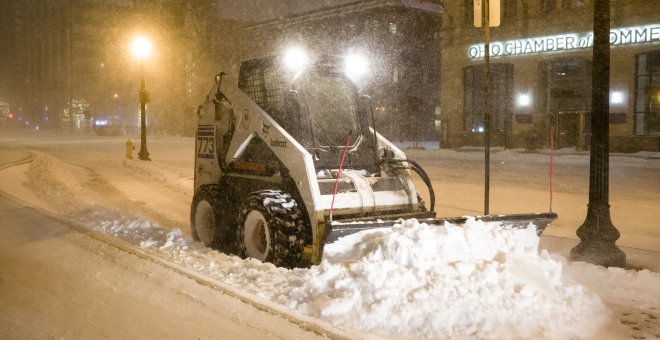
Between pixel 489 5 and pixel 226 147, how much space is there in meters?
4.38

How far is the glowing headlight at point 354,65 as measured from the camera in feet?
27.8

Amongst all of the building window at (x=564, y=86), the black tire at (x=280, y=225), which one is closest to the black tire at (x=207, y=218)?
the black tire at (x=280, y=225)

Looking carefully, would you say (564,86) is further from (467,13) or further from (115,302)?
(115,302)

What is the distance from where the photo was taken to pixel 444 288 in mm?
5562

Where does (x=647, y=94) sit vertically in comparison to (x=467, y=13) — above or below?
below

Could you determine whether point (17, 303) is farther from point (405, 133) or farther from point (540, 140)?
point (405, 133)

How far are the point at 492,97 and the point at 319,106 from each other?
2757cm

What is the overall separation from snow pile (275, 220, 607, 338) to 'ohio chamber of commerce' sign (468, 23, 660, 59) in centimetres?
2457

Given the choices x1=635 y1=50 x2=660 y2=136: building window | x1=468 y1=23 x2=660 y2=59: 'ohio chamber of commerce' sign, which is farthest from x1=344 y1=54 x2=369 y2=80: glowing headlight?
x1=635 y1=50 x2=660 y2=136: building window

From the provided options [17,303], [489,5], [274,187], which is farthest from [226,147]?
[489,5]

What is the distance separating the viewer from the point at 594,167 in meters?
7.91

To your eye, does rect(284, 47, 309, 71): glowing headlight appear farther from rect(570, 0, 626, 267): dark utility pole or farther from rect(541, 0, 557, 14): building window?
rect(541, 0, 557, 14): building window

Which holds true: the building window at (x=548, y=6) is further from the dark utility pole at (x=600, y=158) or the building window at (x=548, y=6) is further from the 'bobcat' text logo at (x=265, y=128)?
the 'bobcat' text logo at (x=265, y=128)

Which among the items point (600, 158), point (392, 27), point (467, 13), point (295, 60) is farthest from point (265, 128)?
point (392, 27)
